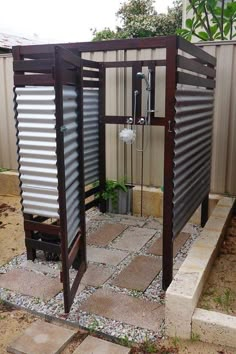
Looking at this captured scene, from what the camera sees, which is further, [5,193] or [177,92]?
[5,193]

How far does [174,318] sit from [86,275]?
104 centimetres

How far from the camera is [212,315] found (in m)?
2.26

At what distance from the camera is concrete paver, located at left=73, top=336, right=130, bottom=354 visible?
2.16 meters

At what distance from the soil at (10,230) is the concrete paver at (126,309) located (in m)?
1.13

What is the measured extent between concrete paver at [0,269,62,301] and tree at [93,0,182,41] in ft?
41.5

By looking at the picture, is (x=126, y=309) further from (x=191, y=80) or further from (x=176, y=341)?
(x=191, y=80)

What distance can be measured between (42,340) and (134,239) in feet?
5.98

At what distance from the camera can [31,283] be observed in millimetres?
2957

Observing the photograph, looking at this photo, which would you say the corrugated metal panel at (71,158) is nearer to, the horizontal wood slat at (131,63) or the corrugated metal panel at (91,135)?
the corrugated metal panel at (91,135)

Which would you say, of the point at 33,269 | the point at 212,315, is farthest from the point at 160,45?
the point at 33,269

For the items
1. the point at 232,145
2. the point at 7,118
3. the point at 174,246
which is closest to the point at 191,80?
the point at 232,145

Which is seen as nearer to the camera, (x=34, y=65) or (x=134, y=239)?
A: (x=34, y=65)

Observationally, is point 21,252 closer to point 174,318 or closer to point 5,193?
point 174,318

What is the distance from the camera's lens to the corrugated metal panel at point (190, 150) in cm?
267
